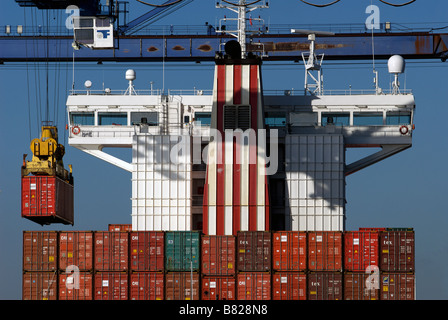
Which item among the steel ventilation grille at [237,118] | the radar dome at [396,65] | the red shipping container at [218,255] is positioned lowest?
the red shipping container at [218,255]

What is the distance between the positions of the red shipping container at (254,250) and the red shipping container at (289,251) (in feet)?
1.22

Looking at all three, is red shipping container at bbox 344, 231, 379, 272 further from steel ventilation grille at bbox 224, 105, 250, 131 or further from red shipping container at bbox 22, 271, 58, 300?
red shipping container at bbox 22, 271, 58, 300

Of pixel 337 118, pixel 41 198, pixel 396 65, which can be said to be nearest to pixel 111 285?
pixel 41 198

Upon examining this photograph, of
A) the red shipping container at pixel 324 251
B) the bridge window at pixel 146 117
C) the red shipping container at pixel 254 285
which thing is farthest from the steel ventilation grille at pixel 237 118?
the red shipping container at pixel 254 285

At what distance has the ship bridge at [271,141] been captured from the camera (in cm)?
7194

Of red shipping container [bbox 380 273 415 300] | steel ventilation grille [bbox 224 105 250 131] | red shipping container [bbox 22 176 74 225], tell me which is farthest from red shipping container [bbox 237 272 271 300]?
red shipping container [bbox 22 176 74 225]

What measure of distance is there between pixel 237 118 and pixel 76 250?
36.9ft

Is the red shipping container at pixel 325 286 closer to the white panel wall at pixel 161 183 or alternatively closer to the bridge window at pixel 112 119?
the white panel wall at pixel 161 183

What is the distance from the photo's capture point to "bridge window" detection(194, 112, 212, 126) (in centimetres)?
7481

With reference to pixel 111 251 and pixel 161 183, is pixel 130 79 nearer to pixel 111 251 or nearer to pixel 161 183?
A: pixel 161 183

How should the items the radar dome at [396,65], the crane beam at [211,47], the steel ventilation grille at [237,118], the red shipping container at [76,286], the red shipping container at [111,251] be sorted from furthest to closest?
the crane beam at [211,47]
the radar dome at [396,65]
the steel ventilation grille at [237,118]
the red shipping container at [111,251]
the red shipping container at [76,286]

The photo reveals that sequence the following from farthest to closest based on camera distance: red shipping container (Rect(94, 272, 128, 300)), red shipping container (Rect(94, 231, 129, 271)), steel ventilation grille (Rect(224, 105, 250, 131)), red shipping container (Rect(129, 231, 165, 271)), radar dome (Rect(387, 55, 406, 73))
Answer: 1. radar dome (Rect(387, 55, 406, 73))
2. steel ventilation grille (Rect(224, 105, 250, 131))
3. red shipping container (Rect(94, 231, 129, 271))
4. red shipping container (Rect(129, 231, 165, 271))
5. red shipping container (Rect(94, 272, 128, 300))

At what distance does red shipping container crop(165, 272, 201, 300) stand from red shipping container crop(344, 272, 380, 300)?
7.27 meters

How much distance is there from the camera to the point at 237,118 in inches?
2768
